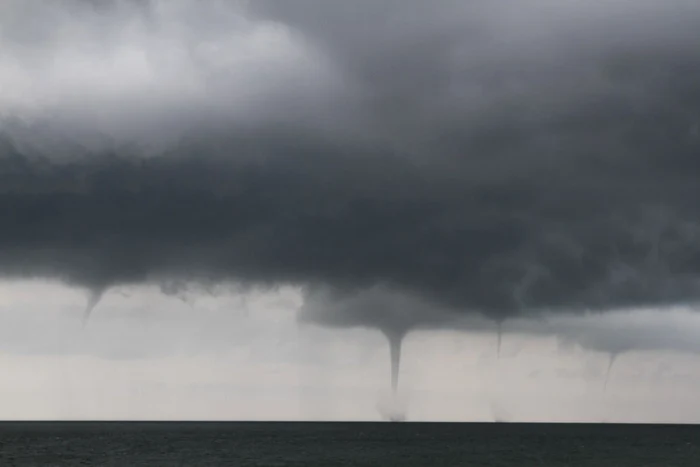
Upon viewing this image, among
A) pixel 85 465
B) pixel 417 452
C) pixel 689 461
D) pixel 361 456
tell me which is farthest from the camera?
pixel 417 452

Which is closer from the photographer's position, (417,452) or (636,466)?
(636,466)

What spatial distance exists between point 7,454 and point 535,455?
10007 centimetres

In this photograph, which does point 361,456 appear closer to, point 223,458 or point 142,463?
point 223,458

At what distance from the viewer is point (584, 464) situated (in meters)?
138

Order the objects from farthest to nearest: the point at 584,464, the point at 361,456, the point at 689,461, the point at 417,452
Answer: the point at 417,452 → the point at 361,456 → the point at 689,461 → the point at 584,464

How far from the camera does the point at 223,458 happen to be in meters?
149

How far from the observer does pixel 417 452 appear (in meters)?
172

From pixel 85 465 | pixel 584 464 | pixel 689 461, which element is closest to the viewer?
pixel 85 465

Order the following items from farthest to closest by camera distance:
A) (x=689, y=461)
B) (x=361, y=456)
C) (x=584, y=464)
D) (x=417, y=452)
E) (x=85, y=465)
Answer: (x=417, y=452) → (x=361, y=456) → (x=689, y=461) → (x=584, y=464) → (x=85, y=465)

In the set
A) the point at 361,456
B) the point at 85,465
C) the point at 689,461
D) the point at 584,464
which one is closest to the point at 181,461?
the point at 85,465

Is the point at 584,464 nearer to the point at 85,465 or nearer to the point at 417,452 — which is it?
the point at 417,452

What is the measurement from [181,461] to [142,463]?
26.5ft

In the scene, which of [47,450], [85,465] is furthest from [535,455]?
[47,450]

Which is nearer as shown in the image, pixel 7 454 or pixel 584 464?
pixel 584 464
